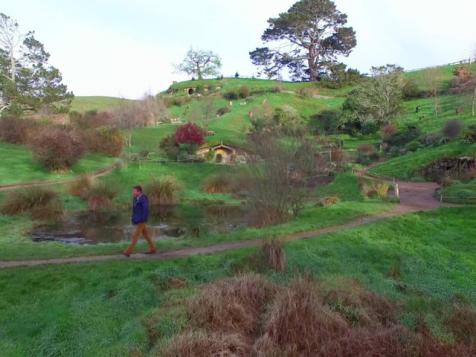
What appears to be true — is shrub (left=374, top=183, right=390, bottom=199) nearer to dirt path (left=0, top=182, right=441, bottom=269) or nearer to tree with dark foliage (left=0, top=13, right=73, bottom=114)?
dirt path (left=0, top=182, right=441, bottom=269)

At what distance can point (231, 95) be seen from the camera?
76.5 metres

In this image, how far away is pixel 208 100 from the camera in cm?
6875

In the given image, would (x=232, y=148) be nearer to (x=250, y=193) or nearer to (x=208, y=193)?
(x=208, y=193)

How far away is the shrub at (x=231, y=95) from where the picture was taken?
75750 mm

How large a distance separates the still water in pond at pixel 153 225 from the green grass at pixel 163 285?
6.69 meters

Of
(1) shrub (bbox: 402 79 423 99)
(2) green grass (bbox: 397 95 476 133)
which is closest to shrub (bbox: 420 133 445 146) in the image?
(2) green grass (bbox: 397 95 476 133)

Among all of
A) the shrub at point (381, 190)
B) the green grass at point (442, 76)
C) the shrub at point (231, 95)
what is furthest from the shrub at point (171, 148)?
the green grass at point (442, 76)

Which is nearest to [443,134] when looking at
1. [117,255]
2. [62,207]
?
[62,207]

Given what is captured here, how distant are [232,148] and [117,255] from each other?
32.2 metres

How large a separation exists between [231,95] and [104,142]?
36823 millimetres

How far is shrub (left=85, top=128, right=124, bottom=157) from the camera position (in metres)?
42.0

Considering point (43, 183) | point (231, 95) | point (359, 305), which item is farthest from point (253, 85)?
point (359, 305)

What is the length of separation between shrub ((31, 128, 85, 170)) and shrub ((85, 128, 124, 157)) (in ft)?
24.6

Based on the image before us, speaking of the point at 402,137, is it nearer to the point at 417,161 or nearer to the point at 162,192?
the point at 417,161
